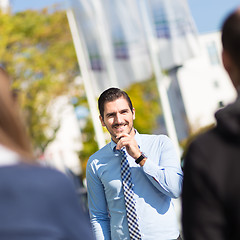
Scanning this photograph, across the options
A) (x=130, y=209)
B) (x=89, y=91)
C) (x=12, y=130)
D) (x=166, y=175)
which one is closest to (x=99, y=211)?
(x=130, y=209)

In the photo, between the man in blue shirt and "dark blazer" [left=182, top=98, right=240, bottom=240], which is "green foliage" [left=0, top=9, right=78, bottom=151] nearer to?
the man in blue shirt

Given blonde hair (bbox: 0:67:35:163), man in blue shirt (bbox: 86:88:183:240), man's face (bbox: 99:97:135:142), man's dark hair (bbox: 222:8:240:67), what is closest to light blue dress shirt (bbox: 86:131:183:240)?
man in blue shirt (bbox: 86:88:183:240)

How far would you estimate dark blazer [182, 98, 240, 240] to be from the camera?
1.87m

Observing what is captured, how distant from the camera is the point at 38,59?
30062 millimetres

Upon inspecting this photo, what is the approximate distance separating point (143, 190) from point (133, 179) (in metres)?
0.11

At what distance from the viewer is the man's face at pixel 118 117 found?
180 inches

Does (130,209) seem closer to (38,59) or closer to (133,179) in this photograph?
(133,179)

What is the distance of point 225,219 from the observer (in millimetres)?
1892

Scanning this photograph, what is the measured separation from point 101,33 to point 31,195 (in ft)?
57.4

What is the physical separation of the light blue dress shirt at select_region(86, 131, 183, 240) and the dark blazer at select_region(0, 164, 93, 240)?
7.62ft

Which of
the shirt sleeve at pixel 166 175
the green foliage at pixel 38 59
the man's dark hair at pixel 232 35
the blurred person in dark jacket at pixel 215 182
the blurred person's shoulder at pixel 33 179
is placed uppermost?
the green foliage at pixel 38 59

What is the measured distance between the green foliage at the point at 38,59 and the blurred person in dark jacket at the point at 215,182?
26457 millimetres

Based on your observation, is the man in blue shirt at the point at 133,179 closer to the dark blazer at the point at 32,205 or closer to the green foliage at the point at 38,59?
the dark blazer at the point at 32,205

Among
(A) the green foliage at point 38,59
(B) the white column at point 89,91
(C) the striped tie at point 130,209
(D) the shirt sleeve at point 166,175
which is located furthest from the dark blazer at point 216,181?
(A) the green foliage at point 38,59
